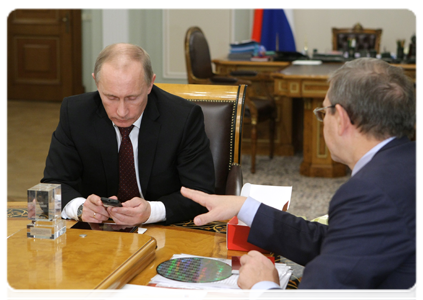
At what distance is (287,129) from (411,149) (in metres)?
4.47

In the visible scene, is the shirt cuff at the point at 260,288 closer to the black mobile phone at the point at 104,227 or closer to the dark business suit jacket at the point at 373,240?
the dark business suit jacket at the point at 373,240

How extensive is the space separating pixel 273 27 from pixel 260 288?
6.35m

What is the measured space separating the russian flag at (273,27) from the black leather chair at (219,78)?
1.97m

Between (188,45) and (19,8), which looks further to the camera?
(19,8)

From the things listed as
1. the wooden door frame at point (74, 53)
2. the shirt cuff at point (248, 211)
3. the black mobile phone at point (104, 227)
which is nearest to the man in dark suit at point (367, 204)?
the shirt cuff at point (248, 211)

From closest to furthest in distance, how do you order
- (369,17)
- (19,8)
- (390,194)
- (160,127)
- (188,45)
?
1. (390,194)
2. (160,127)
3. (188,45)
4. (369,17)
5. (19,8)

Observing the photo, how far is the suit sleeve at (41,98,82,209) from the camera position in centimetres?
190

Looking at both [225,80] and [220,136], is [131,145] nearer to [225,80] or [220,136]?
[220,136]

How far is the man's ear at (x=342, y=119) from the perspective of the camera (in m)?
1.14

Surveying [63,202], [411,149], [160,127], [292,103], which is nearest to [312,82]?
[292,103]

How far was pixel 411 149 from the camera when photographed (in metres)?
1.12

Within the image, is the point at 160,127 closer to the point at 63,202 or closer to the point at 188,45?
the point at 63,202

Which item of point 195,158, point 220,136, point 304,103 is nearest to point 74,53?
point 304,103

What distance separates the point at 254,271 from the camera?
1170 mm
